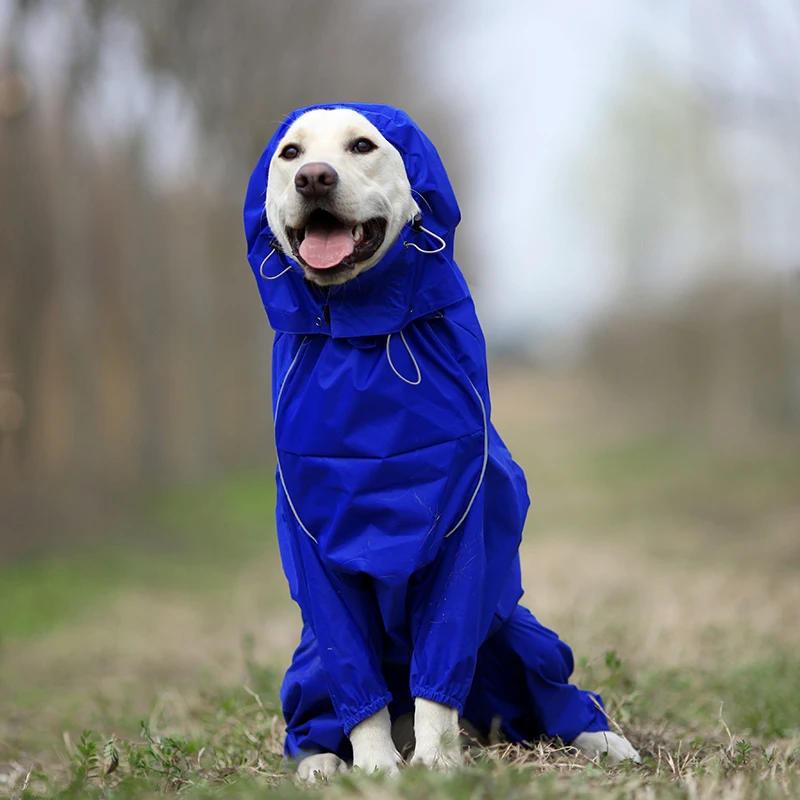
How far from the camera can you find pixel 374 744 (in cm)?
293

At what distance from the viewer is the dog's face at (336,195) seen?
2943 mm

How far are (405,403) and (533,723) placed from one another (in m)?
1.24

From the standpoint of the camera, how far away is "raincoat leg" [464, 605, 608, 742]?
334cm

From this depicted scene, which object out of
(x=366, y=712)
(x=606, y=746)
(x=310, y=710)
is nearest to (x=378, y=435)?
(x=366, y=712)

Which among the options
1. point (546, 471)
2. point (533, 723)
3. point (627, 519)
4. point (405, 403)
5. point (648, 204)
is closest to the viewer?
point (405, 403)

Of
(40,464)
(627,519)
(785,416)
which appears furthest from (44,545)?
(785,416)

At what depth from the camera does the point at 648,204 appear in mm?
21859

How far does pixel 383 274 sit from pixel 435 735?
1.24 metres

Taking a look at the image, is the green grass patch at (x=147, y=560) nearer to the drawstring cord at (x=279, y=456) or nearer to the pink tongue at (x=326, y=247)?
the drawstring cord at (x=279, y=456)

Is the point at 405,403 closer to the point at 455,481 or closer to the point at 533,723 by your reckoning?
the point at 455,481

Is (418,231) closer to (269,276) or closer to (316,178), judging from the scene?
(316,178)

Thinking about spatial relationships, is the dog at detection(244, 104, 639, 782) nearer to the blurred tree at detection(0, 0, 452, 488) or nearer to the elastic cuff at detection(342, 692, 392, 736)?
the elastic cuff at detection(342, 692, 392, 736)

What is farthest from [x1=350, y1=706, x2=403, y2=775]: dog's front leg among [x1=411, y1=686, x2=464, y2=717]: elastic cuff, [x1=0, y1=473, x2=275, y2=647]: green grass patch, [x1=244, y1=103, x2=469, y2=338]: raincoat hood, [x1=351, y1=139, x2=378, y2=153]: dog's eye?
[x1=0, y1=473, x2=275, y2=647]: green grass patch

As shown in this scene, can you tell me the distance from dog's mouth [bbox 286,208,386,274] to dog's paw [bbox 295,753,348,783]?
142 cm
